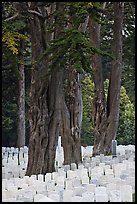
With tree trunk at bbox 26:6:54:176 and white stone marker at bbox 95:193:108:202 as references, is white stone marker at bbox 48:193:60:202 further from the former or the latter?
tree trunk at bbox 26:6:54:176

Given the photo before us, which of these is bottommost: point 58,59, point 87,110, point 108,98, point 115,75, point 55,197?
point 55,197

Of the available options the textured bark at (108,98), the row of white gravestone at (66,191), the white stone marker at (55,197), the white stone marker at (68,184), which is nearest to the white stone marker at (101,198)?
the row of white gravestone at (66,191)

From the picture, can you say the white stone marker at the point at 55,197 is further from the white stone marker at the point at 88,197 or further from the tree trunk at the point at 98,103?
the tree trunk at the point at 98,103

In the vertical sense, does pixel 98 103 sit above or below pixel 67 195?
above

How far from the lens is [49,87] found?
36.5 feet

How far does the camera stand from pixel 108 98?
623 inches

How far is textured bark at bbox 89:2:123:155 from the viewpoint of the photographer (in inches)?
603

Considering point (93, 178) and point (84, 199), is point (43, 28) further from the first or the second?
point (84, 199)

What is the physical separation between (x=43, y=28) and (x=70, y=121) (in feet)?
10.6

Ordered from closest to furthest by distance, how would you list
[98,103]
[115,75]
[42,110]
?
[42,110] < [115,75] < [98,103]

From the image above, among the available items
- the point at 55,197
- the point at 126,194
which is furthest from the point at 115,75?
the point at 55,197

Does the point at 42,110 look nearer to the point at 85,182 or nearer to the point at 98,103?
the point at 85,182

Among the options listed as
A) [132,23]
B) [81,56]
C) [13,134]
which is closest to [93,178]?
[81,56]

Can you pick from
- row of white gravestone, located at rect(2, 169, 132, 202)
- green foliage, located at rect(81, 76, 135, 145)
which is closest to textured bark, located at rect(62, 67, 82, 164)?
row of white gravestone, located at rect(2, 169, 132, 202)
